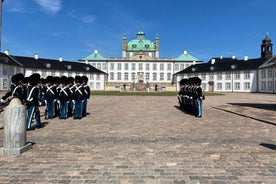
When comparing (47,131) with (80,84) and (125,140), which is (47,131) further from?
(80,84)

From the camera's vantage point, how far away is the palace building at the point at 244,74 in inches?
2297

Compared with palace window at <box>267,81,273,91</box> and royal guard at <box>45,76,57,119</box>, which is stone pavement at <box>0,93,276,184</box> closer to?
royal guard at <box>45,76,57,119</box>

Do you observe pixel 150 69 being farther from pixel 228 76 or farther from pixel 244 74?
pixel 244 74

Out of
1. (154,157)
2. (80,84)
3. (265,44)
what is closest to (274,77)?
(265,44)

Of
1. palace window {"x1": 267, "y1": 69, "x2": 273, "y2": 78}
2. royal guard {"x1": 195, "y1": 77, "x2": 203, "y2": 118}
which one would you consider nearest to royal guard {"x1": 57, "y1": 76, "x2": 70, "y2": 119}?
royal guard {"x1": 195, "y1": 77, "x2": 203, "y2": 118}

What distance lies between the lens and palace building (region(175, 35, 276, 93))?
191 ft

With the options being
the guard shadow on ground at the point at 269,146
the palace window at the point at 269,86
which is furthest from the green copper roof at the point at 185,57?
the guard shadow on ground at the point at 269,146

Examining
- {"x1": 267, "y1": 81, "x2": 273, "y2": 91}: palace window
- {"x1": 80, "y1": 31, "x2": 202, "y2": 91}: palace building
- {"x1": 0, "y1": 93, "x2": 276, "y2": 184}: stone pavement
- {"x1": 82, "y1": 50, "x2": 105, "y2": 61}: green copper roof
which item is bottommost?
{"x1": 0, "y1": 93, "x2": 276, "y2": 184}: stone pavement

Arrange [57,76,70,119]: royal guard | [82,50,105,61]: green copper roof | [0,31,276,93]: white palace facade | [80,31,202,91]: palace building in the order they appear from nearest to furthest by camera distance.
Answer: [57,76,70,119]: royal guard
[0,31,276,93]: white palace facade
[80,31,202,91]: palace building
[82,50,105,61]: green copper roof

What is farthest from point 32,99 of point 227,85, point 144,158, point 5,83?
point 227,85

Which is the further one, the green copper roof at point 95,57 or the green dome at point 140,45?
the green dome at point 140,45

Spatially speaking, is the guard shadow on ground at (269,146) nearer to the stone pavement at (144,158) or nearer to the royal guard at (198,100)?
the stone pavement at (144,158)

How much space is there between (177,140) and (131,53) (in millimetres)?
100676

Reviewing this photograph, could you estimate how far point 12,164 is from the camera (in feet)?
15.2
